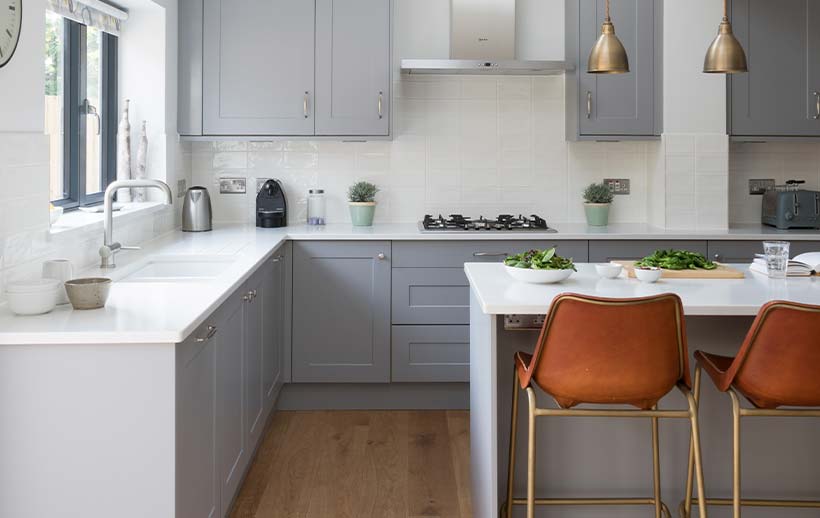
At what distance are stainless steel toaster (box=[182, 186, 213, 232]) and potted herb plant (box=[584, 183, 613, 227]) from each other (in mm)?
2166

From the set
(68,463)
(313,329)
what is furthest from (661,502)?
(313,329)

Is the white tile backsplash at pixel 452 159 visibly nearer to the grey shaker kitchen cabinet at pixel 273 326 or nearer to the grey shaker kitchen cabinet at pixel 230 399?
the grey shaker kitchen cabinet at pixel 273 326

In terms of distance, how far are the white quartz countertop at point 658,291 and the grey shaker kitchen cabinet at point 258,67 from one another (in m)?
1.98

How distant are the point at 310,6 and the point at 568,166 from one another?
1.76m

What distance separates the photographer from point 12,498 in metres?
2.12

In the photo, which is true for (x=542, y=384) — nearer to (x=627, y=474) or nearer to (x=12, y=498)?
(x=627, y=474)

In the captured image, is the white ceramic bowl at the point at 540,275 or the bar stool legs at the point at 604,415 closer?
the bar stool legs at the point at 604,415

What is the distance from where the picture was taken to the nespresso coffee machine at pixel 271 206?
4770 millimetres

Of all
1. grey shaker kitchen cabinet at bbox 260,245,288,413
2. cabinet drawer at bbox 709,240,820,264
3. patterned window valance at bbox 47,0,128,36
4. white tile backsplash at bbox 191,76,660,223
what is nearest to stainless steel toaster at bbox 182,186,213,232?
white tile backsplash at bbox 191,76,660,223

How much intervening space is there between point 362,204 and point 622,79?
160cm

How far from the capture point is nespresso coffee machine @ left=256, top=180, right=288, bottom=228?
477 centimetres

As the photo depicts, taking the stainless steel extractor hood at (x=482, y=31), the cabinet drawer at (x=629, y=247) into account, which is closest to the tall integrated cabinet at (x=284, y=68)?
the stainless steel extractor hood at (x=482, y=31)

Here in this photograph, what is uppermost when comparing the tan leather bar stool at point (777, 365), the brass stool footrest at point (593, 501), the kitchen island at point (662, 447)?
the tan leather bar stool at point (777, 365)

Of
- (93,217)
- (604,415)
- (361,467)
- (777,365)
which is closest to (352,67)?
(93,217)
